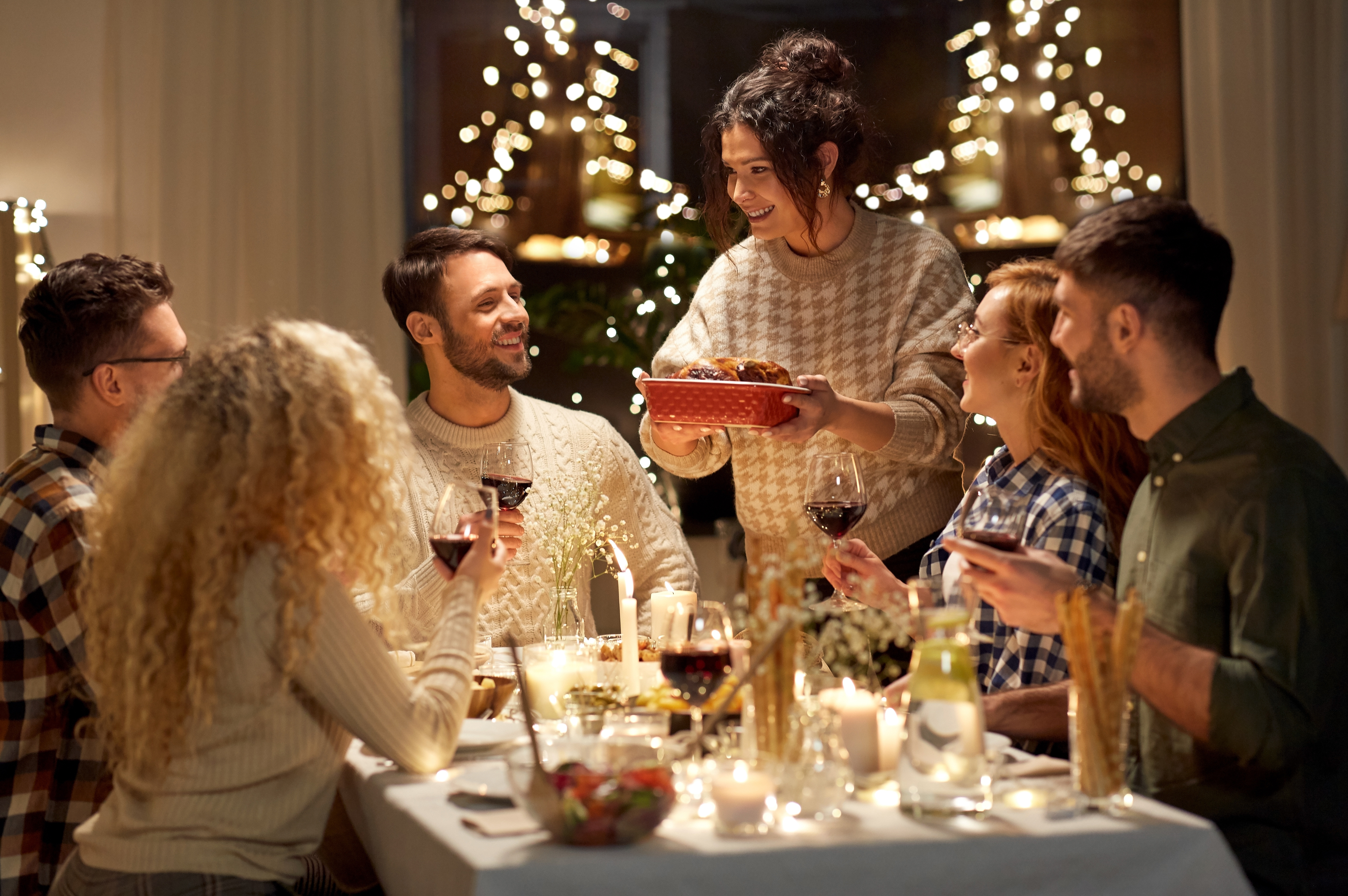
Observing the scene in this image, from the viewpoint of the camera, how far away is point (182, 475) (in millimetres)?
1699

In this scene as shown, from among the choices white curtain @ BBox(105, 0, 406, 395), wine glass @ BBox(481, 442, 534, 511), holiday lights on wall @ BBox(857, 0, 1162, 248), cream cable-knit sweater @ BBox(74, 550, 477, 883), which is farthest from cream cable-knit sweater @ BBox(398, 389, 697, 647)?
holiday lights on wall @ BBox(857, 0, 1162, 248)

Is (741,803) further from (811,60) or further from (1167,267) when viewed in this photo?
(811,60)

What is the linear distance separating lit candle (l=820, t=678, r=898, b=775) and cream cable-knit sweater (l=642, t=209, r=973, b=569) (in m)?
1.31

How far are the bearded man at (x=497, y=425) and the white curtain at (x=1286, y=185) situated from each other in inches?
119

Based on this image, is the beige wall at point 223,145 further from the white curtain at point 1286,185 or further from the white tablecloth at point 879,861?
the white tablecloth at point 879,861

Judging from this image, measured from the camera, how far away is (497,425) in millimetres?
3299

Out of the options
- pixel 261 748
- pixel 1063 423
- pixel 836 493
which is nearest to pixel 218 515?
pixel 261 748

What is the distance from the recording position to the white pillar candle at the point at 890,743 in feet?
5.36

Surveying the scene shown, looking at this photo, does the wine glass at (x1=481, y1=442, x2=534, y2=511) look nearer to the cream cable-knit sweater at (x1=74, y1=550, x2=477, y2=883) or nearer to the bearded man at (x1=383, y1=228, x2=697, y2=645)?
the bearded man at (x1=383, y1=228, x2=697, y2=645)

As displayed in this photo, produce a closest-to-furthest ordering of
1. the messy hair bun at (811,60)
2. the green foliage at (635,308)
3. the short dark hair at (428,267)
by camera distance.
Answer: the messy hair bun at (811,60)
the short dark hair at (428,267)
the green foliage at (635,308)

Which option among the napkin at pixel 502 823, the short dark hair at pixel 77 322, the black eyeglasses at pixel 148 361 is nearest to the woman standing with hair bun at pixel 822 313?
the black eyeglasses at pixel 148 361

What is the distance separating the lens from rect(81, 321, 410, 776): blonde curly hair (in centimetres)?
164

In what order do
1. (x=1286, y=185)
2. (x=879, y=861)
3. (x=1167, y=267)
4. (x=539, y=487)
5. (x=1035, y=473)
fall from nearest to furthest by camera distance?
(x=879, y=861)
(x=1167, y=267)
(x=1035, y=473)
(x=539, y=487)
(x=1286, y=185)

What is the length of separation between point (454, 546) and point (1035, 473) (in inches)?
42.3
